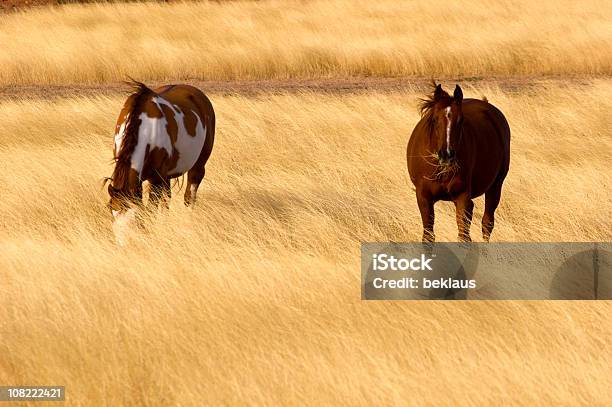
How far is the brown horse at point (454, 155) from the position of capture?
797cm

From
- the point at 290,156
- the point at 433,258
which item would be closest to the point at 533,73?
the point at 290,156

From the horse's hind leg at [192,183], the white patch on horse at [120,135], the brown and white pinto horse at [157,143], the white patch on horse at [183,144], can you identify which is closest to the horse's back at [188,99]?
the brown and white pinto horse at [157,143]

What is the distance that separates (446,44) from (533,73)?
6.50ft

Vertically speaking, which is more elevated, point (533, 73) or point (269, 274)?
point (269, 274)

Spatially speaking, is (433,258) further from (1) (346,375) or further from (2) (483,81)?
(2) (483,81)

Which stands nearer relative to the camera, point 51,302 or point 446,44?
point 51,302

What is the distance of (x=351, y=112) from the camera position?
14883mm

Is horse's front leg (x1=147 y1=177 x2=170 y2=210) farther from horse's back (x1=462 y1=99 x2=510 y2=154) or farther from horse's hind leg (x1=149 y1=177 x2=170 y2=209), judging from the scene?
horse's back (x1=462 y1=99 x2=510 y2=154)

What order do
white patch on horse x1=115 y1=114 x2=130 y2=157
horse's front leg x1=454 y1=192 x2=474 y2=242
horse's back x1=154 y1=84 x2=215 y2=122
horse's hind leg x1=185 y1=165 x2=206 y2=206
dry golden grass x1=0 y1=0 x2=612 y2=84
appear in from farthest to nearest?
1. dry golden grass x1=0 y1=0 x2=612 y2=84
2. horse's hind leg x1=185 y1=165 x2=206 y2=206
3. horse's back x1=154 y1=84 x2=215 y2=122
4. white patch on horse x1=115 y1=114 x2=130 y2=157
5. horse's front leg x1=454 y1=192 x2=474 y2=242

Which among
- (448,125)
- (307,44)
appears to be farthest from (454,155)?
(307,44)

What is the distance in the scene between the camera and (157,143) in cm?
904

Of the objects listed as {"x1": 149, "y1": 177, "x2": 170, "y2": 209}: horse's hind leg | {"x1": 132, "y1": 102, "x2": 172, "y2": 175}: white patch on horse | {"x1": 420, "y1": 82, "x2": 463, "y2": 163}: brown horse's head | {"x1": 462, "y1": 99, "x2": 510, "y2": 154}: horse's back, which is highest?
{"x1": 420, "y1": 82, "x2": 463, "y2": 163}: brown horse's head

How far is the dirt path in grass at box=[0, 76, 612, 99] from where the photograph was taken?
58.7 ft

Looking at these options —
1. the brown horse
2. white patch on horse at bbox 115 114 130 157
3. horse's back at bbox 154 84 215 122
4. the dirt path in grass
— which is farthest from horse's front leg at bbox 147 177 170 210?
the dirt path in grass
